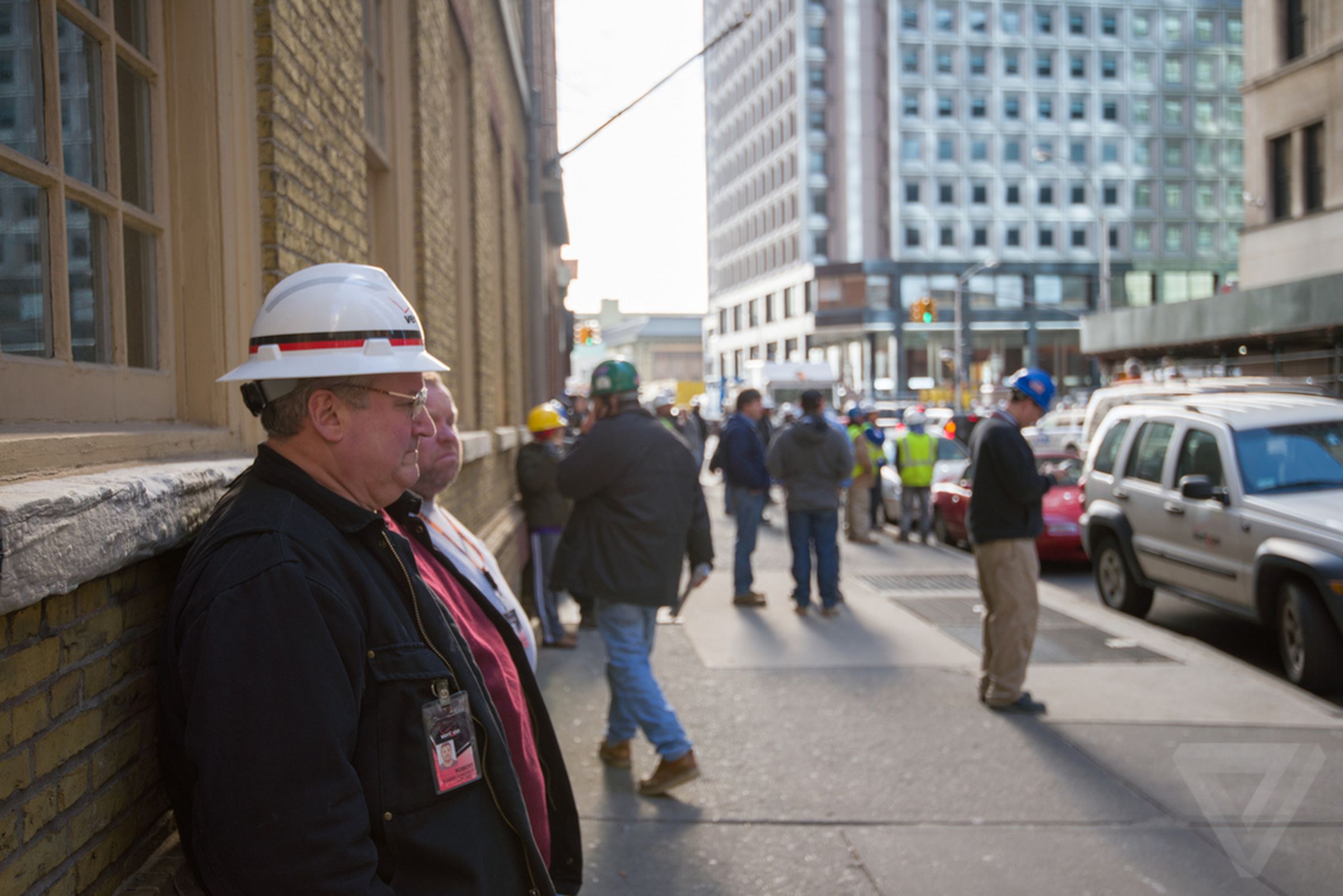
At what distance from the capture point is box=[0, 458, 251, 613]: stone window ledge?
1.70 meters

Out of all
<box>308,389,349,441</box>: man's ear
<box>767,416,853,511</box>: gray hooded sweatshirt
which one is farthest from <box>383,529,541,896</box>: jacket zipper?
<box>767,416,853,511</box>: gray hooded sweatshirt

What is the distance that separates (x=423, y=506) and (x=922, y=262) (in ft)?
242

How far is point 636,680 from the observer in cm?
552

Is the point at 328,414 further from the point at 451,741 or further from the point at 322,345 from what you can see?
the point at 451,741

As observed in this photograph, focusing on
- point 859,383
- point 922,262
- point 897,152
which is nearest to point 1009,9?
point 897,152

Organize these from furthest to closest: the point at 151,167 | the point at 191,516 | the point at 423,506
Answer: the point at 423,506
the point at 151,167
the point at 191,516

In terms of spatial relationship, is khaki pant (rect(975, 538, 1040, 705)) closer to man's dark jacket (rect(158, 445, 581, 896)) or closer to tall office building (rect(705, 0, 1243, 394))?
man's dark jacket (rect(158, 445, 581, 896))

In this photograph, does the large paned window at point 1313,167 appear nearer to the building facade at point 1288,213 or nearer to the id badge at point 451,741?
the building facade at point 1288,213

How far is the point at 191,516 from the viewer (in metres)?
2.50

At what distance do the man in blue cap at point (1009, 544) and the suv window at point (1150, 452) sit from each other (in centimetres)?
351

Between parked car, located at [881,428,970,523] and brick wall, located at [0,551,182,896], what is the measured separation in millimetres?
15639

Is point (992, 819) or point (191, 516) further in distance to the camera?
point (992, 819)

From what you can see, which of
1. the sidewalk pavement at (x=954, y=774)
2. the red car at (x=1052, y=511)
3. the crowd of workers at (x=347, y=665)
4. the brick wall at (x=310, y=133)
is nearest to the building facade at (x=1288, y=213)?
the red car at (x=1052, y=511)

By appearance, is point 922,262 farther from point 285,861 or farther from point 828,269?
point 285,861
